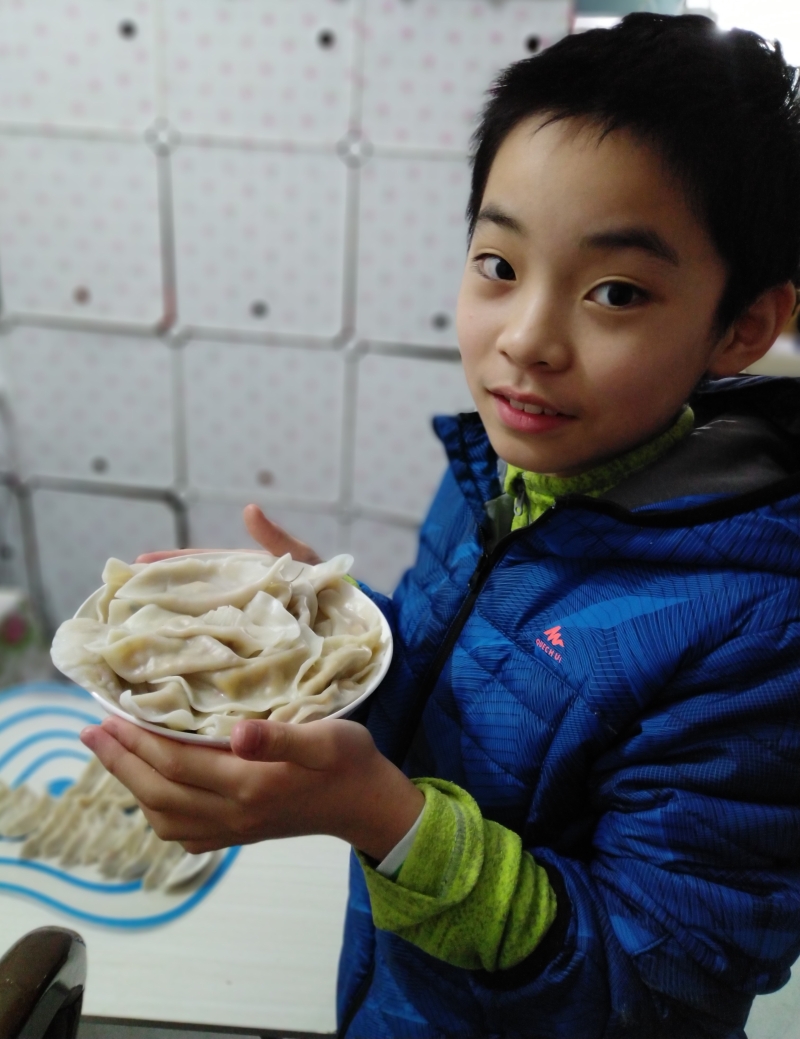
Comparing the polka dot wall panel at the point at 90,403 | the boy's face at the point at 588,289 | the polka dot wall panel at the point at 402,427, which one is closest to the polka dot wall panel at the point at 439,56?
the polka dot wall panel at the point at 402,427

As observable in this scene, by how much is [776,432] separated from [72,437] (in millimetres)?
1549

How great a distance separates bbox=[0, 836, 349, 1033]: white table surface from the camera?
662 millimetres

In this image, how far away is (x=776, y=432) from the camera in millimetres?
655

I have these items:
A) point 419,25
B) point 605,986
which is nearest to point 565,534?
point 605,986

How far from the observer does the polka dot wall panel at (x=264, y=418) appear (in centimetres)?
164

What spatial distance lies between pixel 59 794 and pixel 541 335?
771 millimetres

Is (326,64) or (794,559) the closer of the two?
(794,559)

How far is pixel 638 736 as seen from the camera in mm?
545

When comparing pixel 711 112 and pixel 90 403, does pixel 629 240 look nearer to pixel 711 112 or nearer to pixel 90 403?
pixel 711 112

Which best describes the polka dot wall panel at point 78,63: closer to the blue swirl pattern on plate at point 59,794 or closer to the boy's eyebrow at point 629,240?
the blue swirl pattern on plate at point 59,794

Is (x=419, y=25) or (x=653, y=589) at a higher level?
(x=419, y=25)

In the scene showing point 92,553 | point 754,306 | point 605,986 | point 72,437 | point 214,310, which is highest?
point 754,306

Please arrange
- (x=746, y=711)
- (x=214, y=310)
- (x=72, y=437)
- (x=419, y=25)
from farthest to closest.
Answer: (x=72, y=437), (x=214, y=310), (x=419, y=25), (x=746, y=711)

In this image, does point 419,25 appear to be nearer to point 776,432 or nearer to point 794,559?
point 776,432
